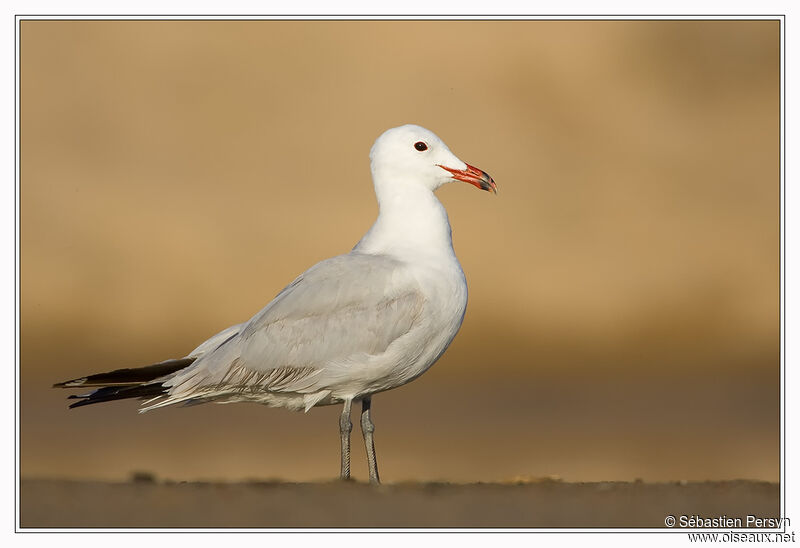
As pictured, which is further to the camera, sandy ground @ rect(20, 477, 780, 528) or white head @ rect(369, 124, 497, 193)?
white head @ rect(369, 124, 497, 193)

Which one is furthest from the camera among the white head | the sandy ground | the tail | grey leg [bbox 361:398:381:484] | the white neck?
the white head

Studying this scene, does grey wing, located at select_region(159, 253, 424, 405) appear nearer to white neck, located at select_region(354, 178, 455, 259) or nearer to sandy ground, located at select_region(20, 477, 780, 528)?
white neck, located at select_region(354, 178, 455, 259)

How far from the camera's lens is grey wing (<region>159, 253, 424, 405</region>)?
10.6 meters

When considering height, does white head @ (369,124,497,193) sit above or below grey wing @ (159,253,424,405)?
above

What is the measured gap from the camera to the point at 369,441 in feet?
35.3

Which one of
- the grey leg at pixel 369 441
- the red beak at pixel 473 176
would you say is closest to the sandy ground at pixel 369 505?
the grey leg at pixel 369 441

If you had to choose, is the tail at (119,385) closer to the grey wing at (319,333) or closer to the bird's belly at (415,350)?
the grey wing at (319,333)

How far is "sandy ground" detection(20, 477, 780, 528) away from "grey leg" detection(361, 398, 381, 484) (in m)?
0.32

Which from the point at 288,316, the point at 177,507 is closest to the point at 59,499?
the point at 177,507


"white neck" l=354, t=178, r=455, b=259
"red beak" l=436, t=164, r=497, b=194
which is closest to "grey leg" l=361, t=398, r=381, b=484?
"white neck" l=354, t=178, r=455, b=259

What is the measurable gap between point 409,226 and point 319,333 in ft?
4.04

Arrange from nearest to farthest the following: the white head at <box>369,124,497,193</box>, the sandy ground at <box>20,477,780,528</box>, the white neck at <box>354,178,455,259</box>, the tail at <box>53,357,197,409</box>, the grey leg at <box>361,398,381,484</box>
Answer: the sandy ground at <box>20,477,780,528</box> → the grey leg at <box>361,398,381,484</box> → the tail at <box>53,357,197,409</box> → the white neck at <box>354,178,455,259</box> → the white head at <box>369,124,497,193</box>

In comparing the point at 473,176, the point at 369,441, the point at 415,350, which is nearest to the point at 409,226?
the point at 473,176
